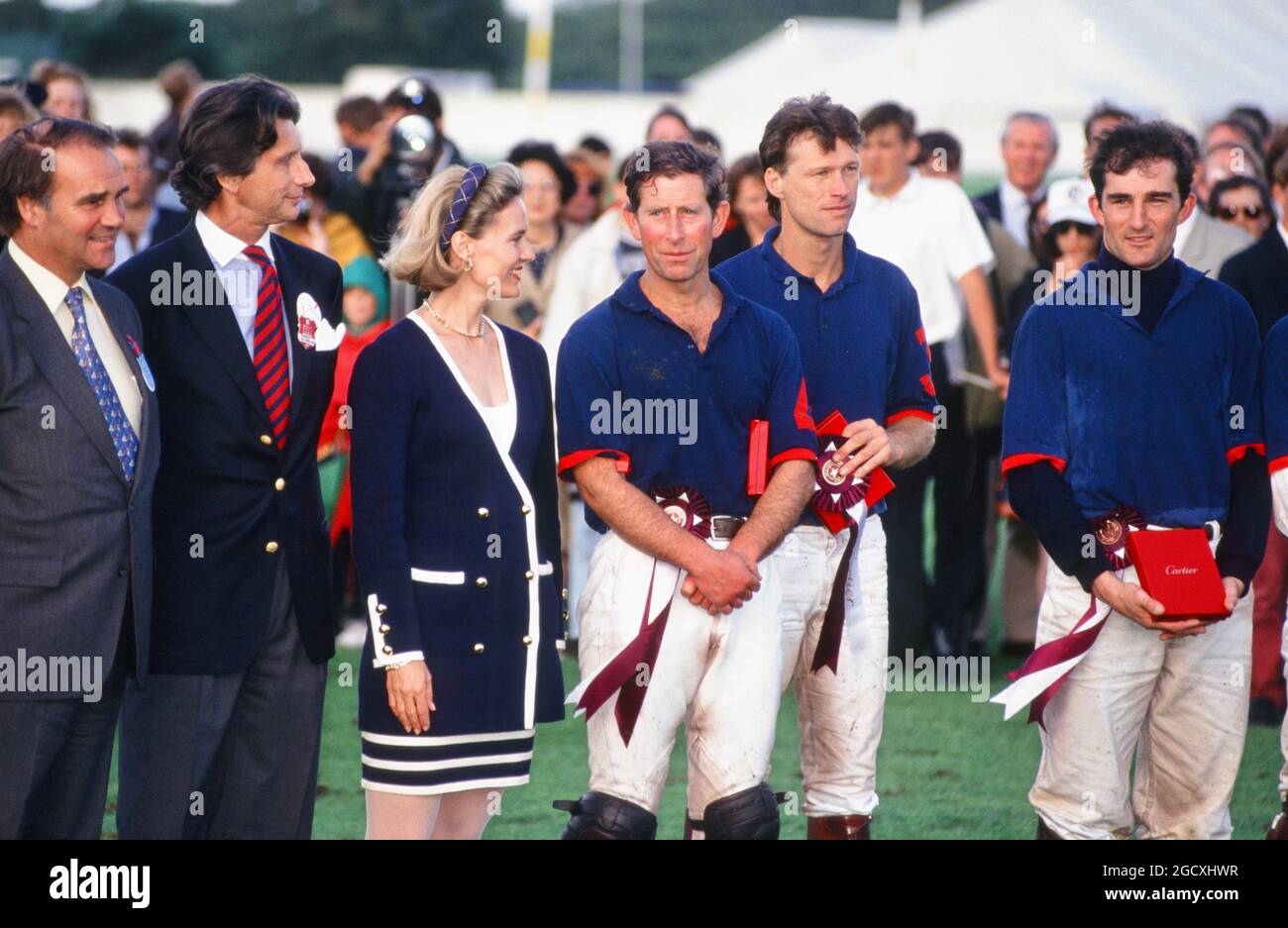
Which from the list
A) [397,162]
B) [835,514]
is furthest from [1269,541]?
[397,162]

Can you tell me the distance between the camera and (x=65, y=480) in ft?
13.4

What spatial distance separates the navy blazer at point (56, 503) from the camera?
4051 mm

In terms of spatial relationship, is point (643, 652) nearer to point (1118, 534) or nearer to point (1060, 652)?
point (1060, 652)

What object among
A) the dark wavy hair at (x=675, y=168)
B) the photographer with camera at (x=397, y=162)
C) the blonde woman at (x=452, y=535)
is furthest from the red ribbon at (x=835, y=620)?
the photographer with camera at (x=397, y=162)

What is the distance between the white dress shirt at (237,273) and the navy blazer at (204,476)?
28 millimetres

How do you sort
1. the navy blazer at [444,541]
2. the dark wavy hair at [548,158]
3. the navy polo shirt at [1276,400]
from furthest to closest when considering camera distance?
the dark wavy hair at [548,158] → the navy polo shirt at [1276,400] → the navy blazer at [444,541]

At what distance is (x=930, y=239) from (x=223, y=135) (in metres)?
4.30

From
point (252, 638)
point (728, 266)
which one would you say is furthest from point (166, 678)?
point (728, 266)

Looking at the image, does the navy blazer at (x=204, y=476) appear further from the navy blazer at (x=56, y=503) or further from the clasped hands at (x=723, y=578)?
the clasped hands at (x=723, y=578)

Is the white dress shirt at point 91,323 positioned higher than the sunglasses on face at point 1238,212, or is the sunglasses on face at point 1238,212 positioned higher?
the sunglasses on face at point 1238,212

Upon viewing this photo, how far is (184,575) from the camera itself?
14.2ft

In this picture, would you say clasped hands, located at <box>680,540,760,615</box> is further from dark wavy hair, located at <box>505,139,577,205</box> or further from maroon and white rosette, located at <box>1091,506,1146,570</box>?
dark wavy hair, located at <box>505,139,577,205</box>
